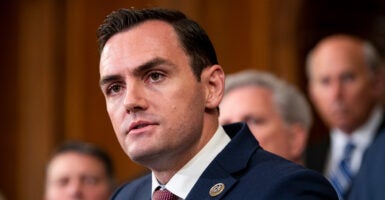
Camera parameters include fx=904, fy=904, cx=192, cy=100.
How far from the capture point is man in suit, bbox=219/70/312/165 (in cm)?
386

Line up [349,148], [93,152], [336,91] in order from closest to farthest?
[93,152], [349,148], [336,91]

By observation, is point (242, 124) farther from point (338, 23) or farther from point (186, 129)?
point (338, 23)

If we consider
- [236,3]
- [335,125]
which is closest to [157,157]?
[335,125]

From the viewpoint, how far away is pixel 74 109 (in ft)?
20.5

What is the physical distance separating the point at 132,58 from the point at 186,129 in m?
0.23

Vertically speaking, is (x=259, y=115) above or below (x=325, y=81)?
above

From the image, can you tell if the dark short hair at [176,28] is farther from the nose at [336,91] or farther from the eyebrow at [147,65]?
the nose at [336,91]

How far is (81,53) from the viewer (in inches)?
243

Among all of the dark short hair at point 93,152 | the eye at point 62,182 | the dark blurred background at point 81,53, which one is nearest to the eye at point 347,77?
the dark blurred background at point 81,53

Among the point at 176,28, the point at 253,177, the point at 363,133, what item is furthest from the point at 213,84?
the point at 363,133

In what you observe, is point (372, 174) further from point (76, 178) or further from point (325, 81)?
point (325, 81)

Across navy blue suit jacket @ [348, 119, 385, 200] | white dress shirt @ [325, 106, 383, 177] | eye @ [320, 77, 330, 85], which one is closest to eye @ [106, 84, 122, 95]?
navy blue suit jacket @ [348, 119, 385, 200]

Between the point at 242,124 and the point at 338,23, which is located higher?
the point at 242,124

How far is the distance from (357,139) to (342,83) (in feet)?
1.11
